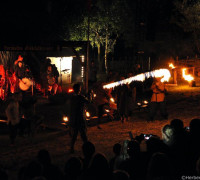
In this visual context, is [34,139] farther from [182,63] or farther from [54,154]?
[182,63]

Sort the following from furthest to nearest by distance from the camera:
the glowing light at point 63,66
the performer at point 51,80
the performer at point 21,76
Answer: the glowing light at point 63,66, the performer at point 51,80, the performer at point 21,76

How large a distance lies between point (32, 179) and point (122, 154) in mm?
2046

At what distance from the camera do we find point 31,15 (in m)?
29.1

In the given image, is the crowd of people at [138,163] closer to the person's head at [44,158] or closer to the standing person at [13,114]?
the person's head at [44,158]

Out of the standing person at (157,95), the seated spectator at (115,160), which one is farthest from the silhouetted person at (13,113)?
the standing person at (157,95)

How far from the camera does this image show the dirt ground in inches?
356

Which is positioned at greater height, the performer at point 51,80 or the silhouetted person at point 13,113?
the performer at point 51,80

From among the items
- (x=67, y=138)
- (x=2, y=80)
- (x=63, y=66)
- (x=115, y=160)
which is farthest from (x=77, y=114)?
(x=63, y=66)

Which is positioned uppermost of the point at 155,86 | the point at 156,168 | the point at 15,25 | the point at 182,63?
the point at 15,25

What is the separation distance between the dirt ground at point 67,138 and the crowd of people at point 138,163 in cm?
254

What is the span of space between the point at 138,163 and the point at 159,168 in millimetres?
496

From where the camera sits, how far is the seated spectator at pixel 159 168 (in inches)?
200

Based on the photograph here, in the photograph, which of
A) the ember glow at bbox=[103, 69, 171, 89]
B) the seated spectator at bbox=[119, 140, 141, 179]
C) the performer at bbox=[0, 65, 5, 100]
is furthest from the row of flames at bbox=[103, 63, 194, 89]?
the performer at bbox=[0, 65, 5, 100]

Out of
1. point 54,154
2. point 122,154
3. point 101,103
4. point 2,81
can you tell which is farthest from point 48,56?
point 122,154
